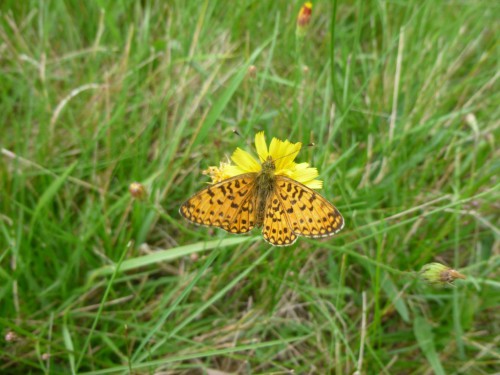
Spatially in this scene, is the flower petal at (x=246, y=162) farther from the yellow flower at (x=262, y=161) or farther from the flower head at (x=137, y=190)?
the flower head at (x=137, y=190)

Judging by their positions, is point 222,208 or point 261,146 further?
point 261,146

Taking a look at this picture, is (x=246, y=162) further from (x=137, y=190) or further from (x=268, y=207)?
(x=137, y=190)

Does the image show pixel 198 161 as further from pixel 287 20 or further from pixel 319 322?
pixel 287 20

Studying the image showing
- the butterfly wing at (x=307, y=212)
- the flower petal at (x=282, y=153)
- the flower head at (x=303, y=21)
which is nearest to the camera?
the butterfly wing at (x=307, y=212)

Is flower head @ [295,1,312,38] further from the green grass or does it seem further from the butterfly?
the butterfly

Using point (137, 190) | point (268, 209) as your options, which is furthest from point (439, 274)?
point (137, 190)

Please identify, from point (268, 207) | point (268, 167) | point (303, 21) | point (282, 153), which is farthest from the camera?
point (303, 21)

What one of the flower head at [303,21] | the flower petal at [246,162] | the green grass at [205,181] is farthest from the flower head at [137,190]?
the flower head at [303,21]
